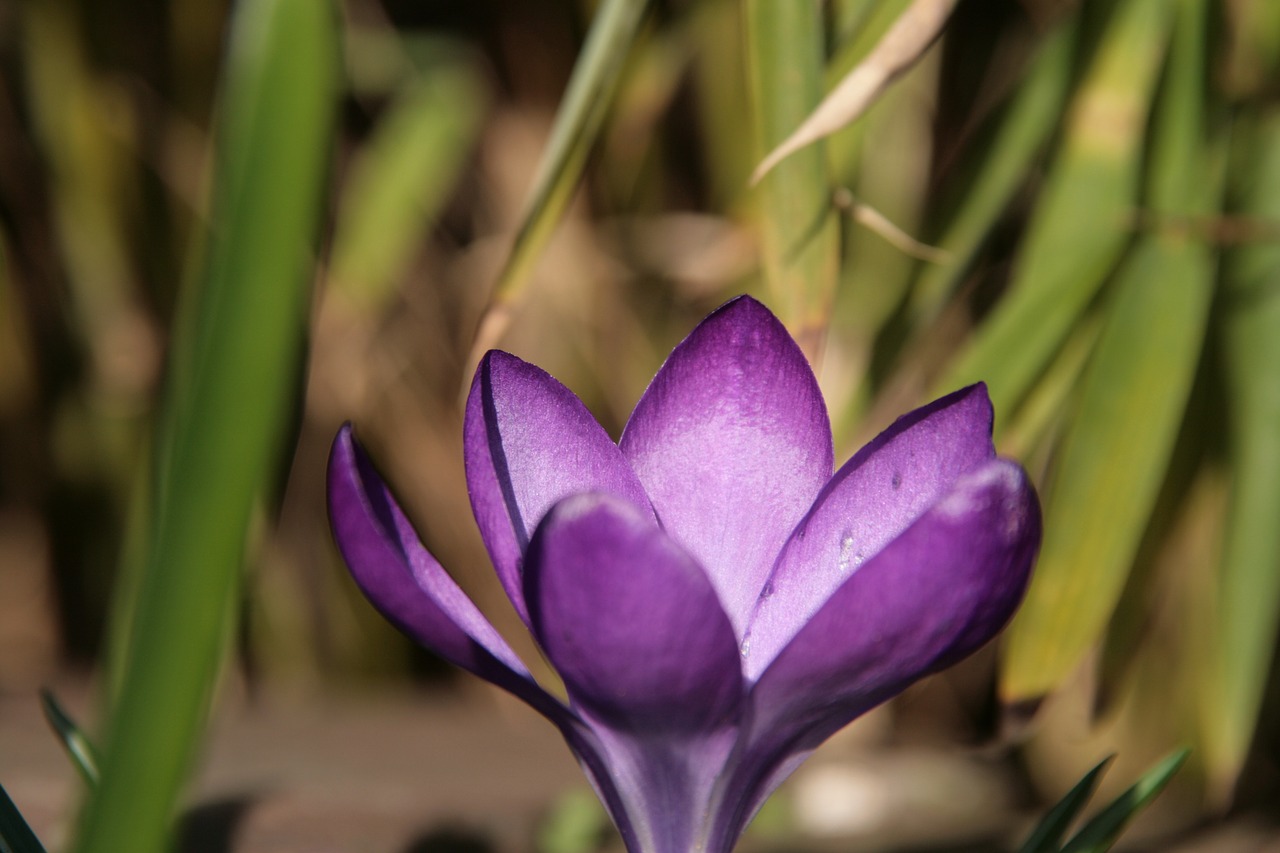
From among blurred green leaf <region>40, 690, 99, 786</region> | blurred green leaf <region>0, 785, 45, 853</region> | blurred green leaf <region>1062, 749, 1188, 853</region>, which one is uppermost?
blurred green leaf <region>40, 690, 99, 786</region>

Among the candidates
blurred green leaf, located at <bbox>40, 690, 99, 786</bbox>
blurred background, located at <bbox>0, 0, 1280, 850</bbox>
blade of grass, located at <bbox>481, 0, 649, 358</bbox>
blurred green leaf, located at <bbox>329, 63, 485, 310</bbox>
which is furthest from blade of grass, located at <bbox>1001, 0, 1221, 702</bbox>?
blurred green leaf, located at <bbox>329, 63, 485, 310</bbox>

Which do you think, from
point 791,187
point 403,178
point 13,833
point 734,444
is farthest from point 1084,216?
point 403,178

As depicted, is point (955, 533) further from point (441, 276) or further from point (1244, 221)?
point (441, 276)

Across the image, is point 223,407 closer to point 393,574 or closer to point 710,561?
point 393,574

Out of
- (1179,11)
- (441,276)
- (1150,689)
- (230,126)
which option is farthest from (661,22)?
(230,126)

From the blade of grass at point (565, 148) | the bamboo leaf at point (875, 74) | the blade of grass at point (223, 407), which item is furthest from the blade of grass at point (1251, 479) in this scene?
the blade of grass at point (223, 407)

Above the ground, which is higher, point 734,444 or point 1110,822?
point 734,444

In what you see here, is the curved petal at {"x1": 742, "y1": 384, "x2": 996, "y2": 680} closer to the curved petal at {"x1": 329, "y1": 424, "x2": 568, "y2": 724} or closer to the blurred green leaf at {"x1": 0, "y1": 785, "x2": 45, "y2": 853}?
the curved petal at {"x1": 329, "y1": 424, "x2": 568, "y2": 724}

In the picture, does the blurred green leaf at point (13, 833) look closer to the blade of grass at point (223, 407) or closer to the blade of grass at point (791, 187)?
the blade of grass at point (223, 407)
